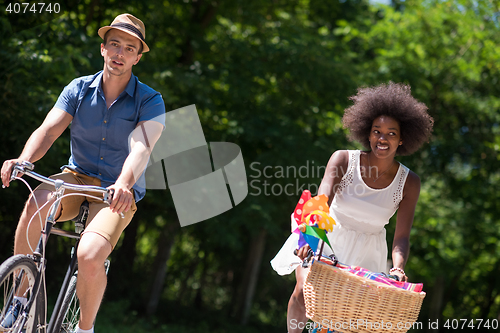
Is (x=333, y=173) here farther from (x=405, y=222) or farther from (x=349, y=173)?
(x=405, y=222)

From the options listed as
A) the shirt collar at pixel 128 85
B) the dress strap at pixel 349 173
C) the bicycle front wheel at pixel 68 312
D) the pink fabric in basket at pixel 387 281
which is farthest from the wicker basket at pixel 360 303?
the shirt collar at pixel 128 85

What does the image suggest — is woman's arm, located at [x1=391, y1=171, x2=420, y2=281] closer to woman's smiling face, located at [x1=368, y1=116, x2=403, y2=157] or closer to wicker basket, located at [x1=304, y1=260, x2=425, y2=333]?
woman's smiling face, located at [x1=368, y1=116, x2=403, y2=157]

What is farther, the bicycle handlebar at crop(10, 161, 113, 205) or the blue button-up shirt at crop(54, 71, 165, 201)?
the blue button-up shirt at crop(54, 71, 165, 201)

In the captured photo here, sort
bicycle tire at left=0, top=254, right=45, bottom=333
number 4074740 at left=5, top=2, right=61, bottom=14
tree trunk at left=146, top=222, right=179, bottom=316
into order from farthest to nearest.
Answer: tree trunk at left=146, top=222, right=179, bottom=316, number 4074740 at left=5, top=2, right=61, bottom=14, bicycle tire at left=0, top=254, right=45, bottom=333

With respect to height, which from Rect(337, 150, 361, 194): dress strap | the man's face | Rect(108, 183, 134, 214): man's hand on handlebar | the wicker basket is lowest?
the wicker basket

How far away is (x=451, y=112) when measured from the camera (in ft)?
35.7

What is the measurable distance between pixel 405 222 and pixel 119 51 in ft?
7.14

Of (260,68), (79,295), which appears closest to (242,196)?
(260,68)

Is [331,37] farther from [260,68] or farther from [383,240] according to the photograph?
[383,240]

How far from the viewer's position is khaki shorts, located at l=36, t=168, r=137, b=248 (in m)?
2.78

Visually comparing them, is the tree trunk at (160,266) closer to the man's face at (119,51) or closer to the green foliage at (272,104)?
the green foliage at (272,104)

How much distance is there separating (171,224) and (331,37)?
4909 mm

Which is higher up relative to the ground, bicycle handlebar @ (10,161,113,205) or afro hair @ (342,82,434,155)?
afro hair @ (342,82,434,155)

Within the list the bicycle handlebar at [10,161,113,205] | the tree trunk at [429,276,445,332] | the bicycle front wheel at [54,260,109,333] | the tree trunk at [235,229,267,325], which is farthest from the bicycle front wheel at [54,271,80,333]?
the tree trunk at [429,276,445,332]
